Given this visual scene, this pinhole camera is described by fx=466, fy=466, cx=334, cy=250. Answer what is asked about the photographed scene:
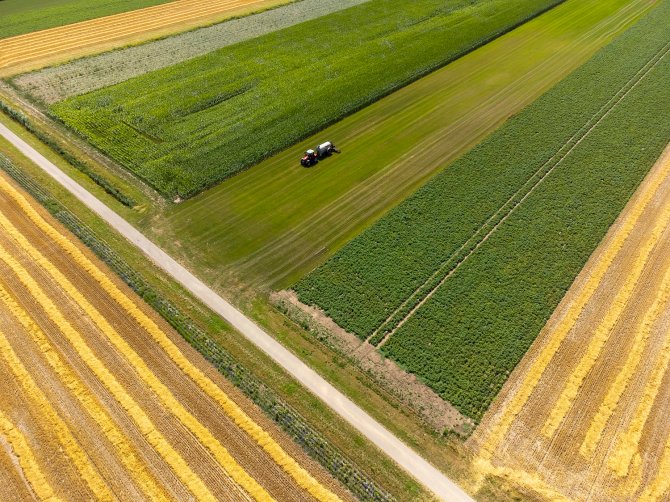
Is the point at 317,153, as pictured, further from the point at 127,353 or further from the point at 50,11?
the point at 50,11

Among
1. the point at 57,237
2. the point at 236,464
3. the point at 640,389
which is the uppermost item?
the point at 57,237

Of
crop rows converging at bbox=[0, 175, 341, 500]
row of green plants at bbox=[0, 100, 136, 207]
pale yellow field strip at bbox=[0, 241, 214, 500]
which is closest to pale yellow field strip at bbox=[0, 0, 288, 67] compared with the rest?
row of green plants at bbox=[0, 100, 136, 207]

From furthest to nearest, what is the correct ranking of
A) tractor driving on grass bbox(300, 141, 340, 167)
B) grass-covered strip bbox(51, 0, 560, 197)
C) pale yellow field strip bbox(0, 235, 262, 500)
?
grass-covered strip bbox(51, 0, 560, 197)
tractor driving on grass bbox(300, 141, 340, 167)
pale yellow field strip bbox(0, 235, 262, 500)

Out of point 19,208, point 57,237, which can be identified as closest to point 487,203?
point 57,237

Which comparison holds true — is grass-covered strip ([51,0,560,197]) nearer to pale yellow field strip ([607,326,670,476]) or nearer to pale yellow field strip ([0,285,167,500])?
pale yellow field strip ([0,285,167,500])

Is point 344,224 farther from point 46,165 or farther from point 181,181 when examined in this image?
point 46,165

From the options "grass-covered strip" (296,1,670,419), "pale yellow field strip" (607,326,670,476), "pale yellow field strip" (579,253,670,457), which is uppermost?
"grass-covered strip" (296,1,670,419)

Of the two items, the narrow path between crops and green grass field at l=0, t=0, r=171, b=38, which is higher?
green grass field at l=0, t=0, r=171, b=38

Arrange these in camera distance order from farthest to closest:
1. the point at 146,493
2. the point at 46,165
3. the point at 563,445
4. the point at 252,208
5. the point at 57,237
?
the point at 46,165 < the point at 252,208 < the point at 57,237 < the point at 563,445 < the point at 146,493

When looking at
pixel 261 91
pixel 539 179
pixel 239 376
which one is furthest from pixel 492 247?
pixel 261 91
